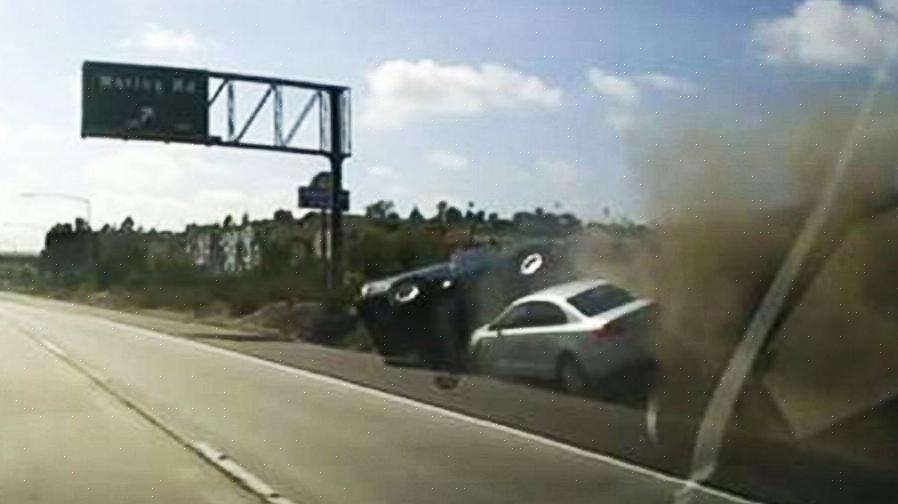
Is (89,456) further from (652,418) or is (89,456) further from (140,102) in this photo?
(140,102)

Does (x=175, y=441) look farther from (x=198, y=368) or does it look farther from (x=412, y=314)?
(x=412, y=314)

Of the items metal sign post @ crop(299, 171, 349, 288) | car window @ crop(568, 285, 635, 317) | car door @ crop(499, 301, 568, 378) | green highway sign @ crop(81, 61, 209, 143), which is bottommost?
car door @ crop(499, 301, 568, 378)

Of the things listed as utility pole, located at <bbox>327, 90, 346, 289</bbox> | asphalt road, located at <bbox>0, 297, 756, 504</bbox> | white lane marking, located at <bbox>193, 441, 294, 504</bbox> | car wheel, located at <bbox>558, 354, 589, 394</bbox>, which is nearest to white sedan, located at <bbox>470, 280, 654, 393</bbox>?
car wheel, located at <bbox>558, 354, 589, 394</bbox>

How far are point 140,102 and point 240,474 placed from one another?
118 ft

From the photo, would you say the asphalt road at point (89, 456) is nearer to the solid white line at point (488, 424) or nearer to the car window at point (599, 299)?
the solid white line at point (488, 424)

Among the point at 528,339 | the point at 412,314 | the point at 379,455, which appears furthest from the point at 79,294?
the point at 379,455

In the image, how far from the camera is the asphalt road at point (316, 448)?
38.9 ft

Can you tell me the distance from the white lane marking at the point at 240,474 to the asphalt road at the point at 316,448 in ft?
0.31

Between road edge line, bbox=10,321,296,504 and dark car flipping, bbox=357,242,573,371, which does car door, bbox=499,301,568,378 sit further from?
road edge line, bbox=10,321,296,504

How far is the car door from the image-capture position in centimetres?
2175

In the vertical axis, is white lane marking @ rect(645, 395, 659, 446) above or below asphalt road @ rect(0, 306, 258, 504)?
above

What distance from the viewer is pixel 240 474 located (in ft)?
43.2

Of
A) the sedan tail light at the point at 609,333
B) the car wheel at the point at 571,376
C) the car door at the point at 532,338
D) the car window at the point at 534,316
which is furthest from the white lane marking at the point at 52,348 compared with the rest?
the sedan tail light at the point at 609,333

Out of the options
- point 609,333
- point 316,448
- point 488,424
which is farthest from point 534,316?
point 316,448
